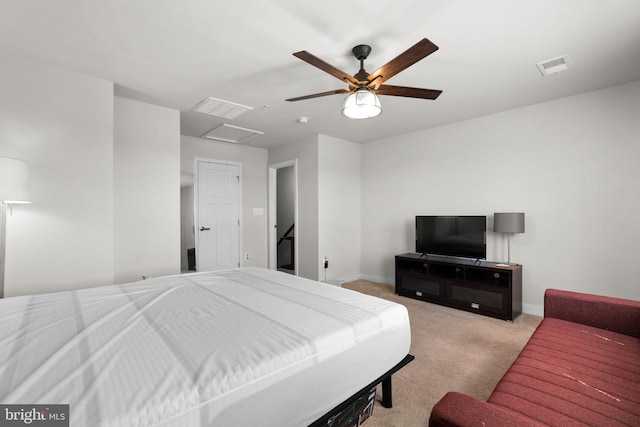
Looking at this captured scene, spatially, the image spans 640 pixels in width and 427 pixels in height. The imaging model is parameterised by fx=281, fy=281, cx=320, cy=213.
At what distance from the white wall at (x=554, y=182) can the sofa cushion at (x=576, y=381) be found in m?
1.75

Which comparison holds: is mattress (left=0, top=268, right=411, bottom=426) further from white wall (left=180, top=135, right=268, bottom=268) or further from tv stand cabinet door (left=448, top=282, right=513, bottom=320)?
white wall (left=180, top=135, right=268, bottom=268)

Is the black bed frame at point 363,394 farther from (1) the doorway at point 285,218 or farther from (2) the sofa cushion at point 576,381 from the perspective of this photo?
(1) the doorway at point 285,218

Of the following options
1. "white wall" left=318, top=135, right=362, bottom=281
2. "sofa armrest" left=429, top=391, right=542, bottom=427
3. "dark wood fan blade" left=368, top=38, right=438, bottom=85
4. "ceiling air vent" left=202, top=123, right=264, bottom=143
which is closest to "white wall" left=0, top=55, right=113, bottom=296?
"ceiling air vent" left=202, top=123, right=264, bottom=143

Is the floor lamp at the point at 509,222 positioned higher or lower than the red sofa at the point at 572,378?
higher

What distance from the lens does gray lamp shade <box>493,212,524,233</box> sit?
11.2 feet

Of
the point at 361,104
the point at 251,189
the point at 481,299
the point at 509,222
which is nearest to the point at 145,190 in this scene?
the point at 251,189

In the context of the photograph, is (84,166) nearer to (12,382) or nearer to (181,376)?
(12,382)

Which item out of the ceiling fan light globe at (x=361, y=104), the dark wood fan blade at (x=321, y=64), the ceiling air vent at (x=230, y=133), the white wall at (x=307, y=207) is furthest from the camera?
the white wall at (x=307, y=207)

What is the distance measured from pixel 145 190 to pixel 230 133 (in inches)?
69.0

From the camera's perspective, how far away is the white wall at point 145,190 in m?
3.27

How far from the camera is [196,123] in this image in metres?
4.17

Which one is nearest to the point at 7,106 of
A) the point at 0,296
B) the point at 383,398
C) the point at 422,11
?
the point at 0,296

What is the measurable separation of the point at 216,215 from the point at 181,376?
444 centimetres

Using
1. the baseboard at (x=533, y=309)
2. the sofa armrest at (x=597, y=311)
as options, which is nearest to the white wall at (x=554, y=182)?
the baseboard at (x=533, y=309)
